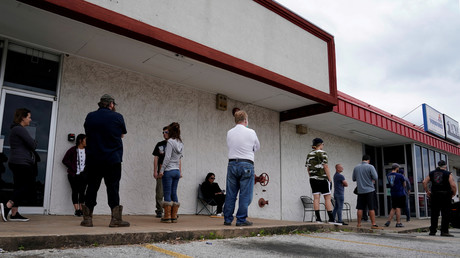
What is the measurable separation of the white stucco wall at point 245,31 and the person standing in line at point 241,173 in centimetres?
251

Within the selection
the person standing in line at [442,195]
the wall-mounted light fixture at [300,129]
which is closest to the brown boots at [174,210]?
the person standing in line at [442,195]

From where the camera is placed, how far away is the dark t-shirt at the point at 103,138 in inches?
171

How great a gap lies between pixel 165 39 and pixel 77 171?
9.31ft

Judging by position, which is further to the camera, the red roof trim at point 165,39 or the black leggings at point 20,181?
the red roof trim at point 165,39

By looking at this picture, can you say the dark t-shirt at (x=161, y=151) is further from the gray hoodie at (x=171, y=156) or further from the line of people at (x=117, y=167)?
the gray hoodie at (x=171, y=156)

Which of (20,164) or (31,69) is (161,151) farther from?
(31,69)

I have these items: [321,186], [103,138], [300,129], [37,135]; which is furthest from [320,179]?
[37,135]

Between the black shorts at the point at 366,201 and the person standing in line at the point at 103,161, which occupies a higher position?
the person standing in line at the point at 103,161

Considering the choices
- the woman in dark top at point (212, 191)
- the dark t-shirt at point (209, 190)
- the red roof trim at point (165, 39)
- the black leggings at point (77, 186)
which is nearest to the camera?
the red roof trim at point (165, 39)

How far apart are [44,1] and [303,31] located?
21.6 feet

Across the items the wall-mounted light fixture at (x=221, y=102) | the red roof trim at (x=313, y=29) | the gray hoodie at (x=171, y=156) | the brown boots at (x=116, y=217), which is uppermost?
the red roof trim at (x=313, y=29)

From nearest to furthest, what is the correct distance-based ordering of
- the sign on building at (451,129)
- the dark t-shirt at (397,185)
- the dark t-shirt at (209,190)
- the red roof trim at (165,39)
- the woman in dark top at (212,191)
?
the red roof trim at (165,39)
the woman in dark top at (212,191)
the dark t-shirt at (209,190)
the dark t-shirt at (397,185)
the sign on building at (451,129)

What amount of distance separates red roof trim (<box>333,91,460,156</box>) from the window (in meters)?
7.14

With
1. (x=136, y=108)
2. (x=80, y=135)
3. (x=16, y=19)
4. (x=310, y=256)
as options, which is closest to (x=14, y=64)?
(x=16, y=19)
